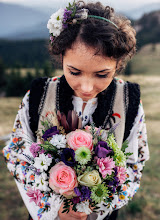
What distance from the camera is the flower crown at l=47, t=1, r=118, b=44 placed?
1.35m

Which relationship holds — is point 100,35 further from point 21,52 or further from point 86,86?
point 21,52

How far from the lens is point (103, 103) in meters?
1.71

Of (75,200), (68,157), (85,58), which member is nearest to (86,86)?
(85,58)

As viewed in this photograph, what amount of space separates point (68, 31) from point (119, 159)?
2.85 feet

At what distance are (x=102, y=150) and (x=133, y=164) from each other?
71cm

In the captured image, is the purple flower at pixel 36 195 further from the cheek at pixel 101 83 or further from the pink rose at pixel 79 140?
the cheek at pixel 101 83

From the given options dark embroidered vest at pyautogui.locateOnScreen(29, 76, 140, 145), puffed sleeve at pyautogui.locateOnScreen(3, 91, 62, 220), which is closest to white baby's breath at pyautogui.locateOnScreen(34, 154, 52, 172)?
puffed sleeve at pyautogui.locateOnScreen(3, 91, 62, 220)

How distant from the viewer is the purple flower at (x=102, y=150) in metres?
1.19

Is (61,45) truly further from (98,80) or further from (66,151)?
(66,151)

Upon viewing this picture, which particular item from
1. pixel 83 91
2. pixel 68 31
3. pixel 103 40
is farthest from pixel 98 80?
pixel 68 31

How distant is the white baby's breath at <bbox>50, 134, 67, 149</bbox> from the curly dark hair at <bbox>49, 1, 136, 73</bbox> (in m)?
0.55

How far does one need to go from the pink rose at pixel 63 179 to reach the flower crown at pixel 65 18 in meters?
0.86

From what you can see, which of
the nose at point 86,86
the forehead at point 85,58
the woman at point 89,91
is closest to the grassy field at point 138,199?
the woman at point 89,91

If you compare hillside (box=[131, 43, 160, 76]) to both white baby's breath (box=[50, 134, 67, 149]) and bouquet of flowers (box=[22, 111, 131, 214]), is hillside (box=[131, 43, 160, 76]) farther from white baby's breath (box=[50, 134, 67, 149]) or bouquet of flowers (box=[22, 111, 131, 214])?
white baby's breath (box=[50, 134, 67, 149])
